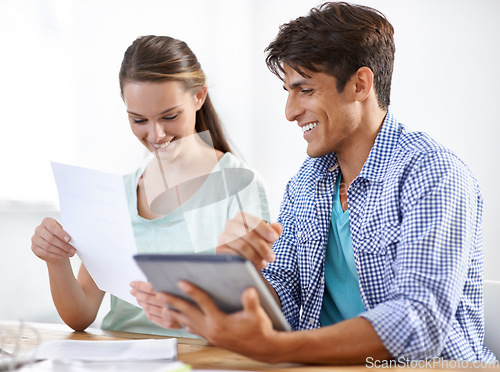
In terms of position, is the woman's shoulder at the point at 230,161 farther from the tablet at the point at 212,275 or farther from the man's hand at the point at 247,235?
the tablet at the point at 212,275

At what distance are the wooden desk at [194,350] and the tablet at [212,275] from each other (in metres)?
0.09

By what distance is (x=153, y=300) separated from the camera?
952 millimetres

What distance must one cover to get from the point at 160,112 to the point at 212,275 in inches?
25.4

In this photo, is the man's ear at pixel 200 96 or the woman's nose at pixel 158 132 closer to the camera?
the woman's nose at pixel 158 132

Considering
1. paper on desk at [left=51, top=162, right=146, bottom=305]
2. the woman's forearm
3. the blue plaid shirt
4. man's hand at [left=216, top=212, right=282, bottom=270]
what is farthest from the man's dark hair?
the woman's forearm

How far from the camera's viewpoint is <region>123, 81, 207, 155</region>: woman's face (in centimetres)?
128

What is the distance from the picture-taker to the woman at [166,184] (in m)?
1.12

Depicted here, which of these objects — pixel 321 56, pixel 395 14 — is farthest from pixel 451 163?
pixel 395 14

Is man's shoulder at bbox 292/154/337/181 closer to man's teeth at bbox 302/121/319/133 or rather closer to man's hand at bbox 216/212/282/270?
man's teeth at bbox 302/121/319/133

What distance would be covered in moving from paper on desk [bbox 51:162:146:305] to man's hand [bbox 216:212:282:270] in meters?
0.17

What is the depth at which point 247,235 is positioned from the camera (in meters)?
1.03

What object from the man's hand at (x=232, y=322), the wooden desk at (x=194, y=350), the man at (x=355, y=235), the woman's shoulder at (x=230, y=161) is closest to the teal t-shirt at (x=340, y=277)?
the man at (x=355, y=235)

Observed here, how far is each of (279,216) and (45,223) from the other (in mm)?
581

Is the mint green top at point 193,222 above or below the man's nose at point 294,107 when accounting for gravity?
below
